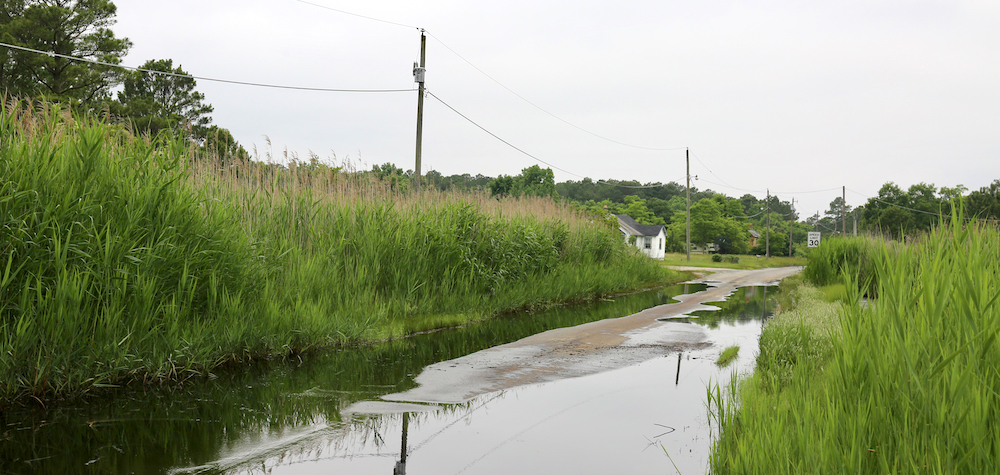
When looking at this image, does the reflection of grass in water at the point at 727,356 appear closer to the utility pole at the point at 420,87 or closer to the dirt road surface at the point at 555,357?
the dirt road surface at the point at 555,357

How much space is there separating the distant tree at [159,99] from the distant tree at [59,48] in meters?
2.05

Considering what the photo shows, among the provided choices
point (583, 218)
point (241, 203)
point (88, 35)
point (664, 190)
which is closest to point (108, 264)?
point (241, 203)

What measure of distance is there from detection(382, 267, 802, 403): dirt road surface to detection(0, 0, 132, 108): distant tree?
107 ft

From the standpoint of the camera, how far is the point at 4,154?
6117 millimetres

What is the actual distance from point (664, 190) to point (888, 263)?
131192 mm

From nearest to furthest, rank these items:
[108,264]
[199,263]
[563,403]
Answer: [108,264], [563,403], [199,263]

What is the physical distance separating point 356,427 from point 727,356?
6.21 metres

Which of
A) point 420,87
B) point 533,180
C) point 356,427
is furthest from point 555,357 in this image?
point 533,180

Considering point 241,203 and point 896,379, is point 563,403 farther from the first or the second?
point 241,203

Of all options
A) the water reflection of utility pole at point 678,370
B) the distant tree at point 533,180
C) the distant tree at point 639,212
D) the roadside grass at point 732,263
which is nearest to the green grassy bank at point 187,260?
the water reflection of utility pole at point 678,370

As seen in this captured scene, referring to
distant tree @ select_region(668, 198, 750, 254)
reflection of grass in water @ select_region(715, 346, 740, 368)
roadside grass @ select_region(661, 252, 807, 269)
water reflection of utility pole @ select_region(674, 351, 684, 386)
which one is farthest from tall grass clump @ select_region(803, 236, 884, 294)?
distant tree @ select_region(668, 198, 750, 254)

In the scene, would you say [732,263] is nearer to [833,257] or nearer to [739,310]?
[833,257]

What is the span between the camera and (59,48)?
35.8 meters

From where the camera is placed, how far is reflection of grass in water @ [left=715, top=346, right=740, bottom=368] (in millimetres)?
9203
